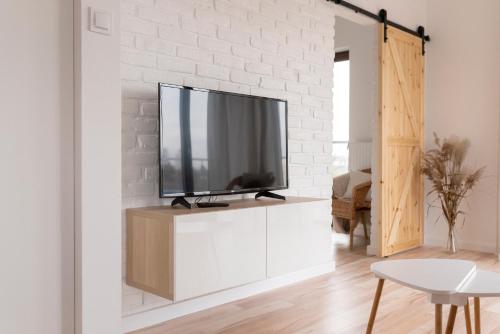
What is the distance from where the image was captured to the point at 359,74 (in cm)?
574

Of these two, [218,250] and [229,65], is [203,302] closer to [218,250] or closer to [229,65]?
[218,250]

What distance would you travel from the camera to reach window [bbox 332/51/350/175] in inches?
236

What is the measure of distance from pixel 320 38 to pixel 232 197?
5.20ft

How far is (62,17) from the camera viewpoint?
2.15 metres

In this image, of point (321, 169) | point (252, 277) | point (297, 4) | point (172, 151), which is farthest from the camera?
point (321, 169)

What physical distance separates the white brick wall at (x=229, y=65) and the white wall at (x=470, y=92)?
1.66 metres

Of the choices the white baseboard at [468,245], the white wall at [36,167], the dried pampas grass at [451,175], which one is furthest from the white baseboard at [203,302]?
the white baseboard at [468,245]

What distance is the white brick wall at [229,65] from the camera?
2617 mm

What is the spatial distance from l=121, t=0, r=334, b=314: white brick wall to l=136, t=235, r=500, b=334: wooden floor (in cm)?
42

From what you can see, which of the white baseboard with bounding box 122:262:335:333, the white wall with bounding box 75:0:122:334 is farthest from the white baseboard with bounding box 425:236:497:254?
the white wall with bounding box 75:0:122:334

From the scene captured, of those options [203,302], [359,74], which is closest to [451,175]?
[359,74]

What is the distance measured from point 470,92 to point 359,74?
137 centimetres

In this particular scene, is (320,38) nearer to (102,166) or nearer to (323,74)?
(323,74)

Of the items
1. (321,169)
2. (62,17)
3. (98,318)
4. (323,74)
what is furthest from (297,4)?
(98,318)
